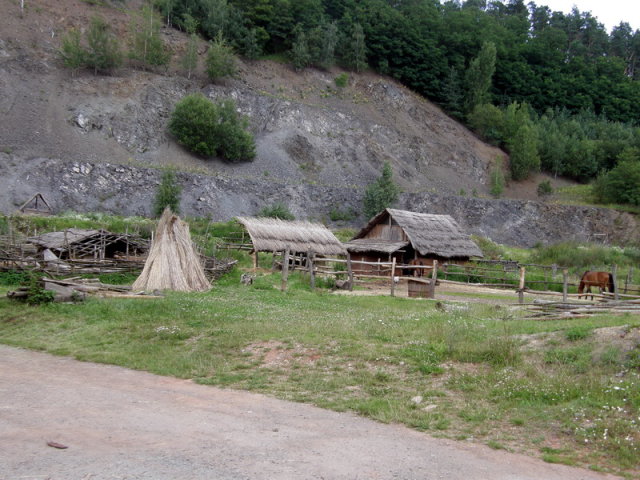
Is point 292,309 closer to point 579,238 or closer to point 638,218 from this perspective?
point 579,238

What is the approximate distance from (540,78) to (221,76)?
176 ft

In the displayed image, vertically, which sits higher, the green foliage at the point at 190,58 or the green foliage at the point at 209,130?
the green foliage at the point at 190,58

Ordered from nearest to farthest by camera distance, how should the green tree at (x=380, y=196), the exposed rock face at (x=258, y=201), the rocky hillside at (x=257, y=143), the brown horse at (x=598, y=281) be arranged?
the brown horse at (x=598, y=281), the exposed rock face at (x=258, y=201), the rocky hillside at (x=257, y=143), the green tree at (x=380, y=196)

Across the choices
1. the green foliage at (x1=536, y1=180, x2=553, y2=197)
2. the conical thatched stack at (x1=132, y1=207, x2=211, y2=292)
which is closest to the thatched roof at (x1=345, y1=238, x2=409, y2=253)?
the conical thatched stack at (x1=132, y1=207, x2=211, y2=292)

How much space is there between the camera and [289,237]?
104ft

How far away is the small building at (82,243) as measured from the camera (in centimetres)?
2411

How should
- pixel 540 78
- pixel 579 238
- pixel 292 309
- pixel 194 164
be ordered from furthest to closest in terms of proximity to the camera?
pixel 540 78 < pixel 579 238 < pixel 194 164 < pixel 292 309

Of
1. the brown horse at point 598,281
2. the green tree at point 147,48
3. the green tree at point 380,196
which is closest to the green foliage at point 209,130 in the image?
the green tree at point 147,48

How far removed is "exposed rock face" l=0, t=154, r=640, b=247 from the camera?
39969 millimetres

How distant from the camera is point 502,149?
238ft

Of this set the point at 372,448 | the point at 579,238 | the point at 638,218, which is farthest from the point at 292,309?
the point at 638,218

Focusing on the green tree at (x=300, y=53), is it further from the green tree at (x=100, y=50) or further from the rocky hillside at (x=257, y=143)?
the green tree at (x=100, y=50)

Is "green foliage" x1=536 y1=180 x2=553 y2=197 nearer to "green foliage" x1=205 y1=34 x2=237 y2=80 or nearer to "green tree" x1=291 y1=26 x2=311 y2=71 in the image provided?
"green tree" x1=291 y1=26 x2=311 y2=71

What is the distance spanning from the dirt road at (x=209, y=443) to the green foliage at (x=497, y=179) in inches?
2263
